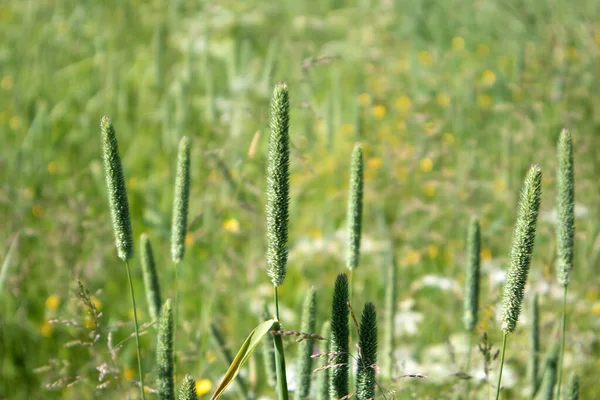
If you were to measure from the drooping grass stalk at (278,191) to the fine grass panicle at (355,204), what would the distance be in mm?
361

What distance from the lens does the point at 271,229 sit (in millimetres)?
1315

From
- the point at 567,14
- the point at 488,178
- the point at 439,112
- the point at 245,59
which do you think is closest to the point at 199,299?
the point at 245,59

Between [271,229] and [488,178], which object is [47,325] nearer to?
[271,229]

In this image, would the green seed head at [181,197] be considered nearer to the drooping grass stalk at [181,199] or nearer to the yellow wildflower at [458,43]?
the drooping grass stalk at [181,199]

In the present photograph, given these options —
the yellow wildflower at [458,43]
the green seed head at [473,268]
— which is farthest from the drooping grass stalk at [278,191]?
the yellow wildflower at [458,43]

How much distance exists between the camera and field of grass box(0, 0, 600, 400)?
8.87 ft

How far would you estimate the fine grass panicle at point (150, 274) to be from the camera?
1.80 m

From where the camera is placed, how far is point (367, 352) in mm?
1344

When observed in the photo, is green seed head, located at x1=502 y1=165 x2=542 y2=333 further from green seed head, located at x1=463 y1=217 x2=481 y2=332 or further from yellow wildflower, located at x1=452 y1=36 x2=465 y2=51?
yellow wildflower, located at x1=452 y1=36 x2=465 y2=51

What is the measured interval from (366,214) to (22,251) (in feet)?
6.00

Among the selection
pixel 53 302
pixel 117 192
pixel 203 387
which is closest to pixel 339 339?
pixel 117 192

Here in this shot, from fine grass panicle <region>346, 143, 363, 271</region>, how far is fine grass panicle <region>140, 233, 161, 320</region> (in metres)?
0.52

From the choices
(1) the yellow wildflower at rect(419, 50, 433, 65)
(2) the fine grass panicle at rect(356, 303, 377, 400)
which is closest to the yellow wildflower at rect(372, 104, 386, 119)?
(1) the yellow wildflower at rect(419, 50, 433, 65)

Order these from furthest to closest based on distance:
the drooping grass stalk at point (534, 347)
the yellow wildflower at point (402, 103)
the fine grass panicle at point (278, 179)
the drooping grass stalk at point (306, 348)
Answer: the yellow wildflower at point (402, 103) → the drooping grass stalk at point (534, 347) → the drooping grass stalk at point (306, 348) → the fine grass panicle at point (278, 179)
